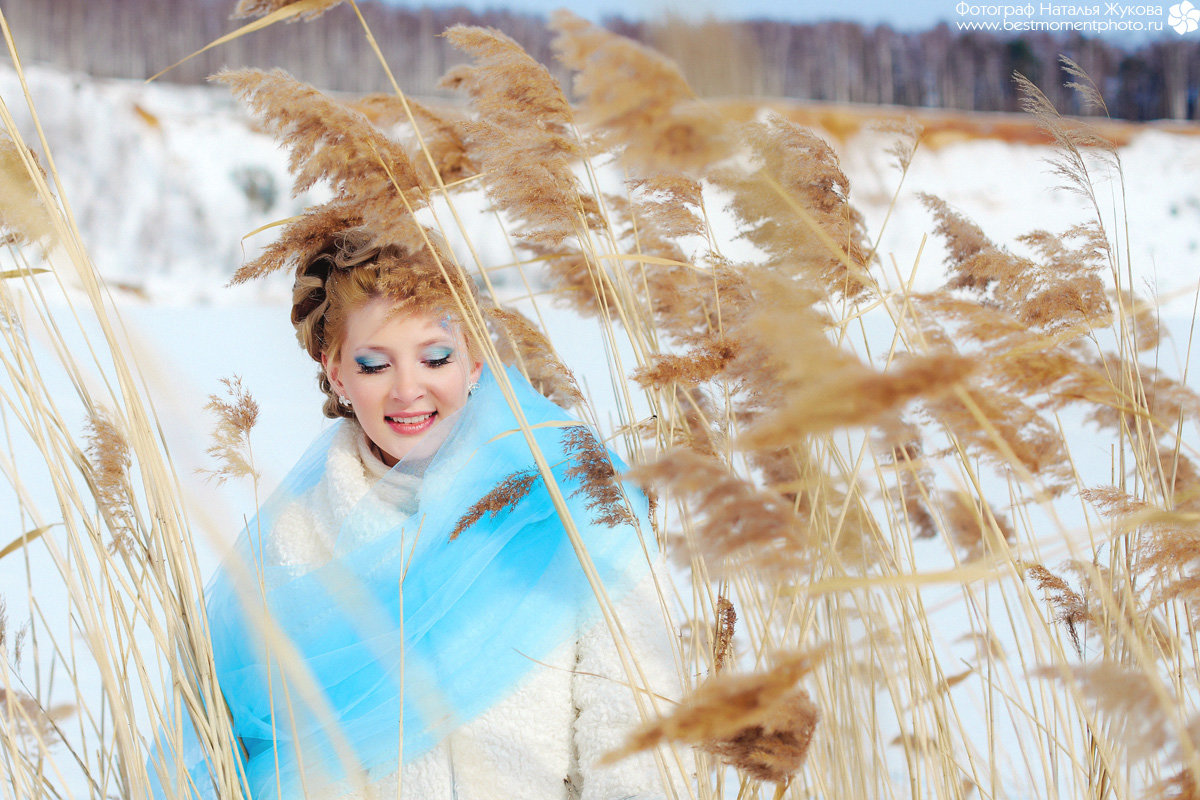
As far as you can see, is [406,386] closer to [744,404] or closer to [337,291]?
[337,291]

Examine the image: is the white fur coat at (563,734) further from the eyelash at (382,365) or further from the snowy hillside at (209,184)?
the snowy hillside at (209,184)

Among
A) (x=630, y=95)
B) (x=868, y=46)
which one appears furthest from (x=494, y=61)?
(x=868, y=46)

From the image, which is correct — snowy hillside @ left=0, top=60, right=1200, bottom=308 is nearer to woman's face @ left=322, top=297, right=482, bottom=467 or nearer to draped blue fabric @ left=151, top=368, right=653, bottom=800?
woman's face @ left=322, top=297, right=482, bottom=467

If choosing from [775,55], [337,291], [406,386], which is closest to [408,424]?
[406,386]

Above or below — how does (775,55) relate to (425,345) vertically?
above

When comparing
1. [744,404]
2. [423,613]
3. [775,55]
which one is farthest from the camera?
[775,55]

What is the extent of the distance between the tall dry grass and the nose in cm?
27

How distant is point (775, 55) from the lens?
878 cm

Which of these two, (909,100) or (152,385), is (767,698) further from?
(909,100)

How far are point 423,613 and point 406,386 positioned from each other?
1.11 feet

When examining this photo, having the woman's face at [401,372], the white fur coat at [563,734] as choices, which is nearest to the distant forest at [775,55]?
the woman's face at [401,372]

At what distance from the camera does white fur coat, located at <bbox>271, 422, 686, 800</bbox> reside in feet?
3.39

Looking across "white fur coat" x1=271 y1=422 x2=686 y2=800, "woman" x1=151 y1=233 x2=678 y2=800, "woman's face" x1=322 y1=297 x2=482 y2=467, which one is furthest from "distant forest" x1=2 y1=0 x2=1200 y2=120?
"white fur coat" x1=271 y1=422 x2=686 y2=800

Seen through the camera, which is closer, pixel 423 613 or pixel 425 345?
pixel 423 613
